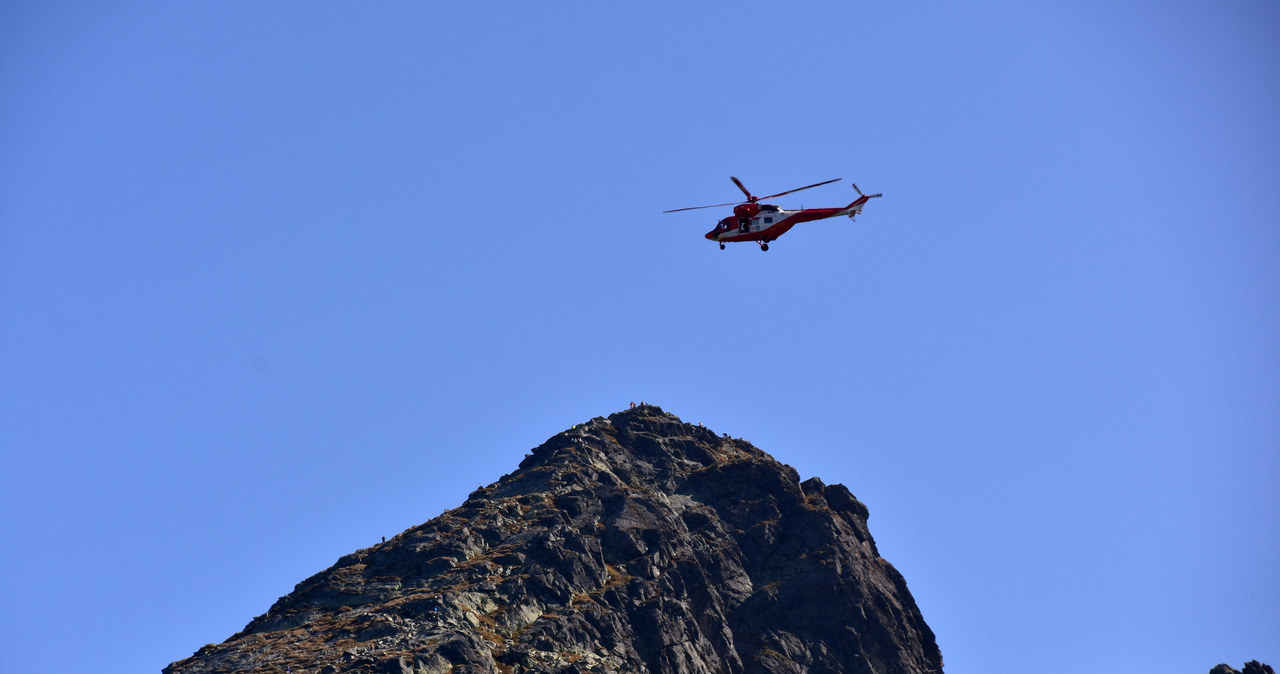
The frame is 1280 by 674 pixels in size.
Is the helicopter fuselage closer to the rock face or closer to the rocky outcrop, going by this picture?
the rock face

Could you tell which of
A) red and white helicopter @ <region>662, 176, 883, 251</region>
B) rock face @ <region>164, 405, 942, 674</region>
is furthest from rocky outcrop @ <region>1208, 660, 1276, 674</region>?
red and white helicopter @ <region>662, 176, 883, 251</region>

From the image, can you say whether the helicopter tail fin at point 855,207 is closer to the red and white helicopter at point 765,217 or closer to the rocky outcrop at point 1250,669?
the red and white helicopter at point 765,217

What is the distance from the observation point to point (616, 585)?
12850 cm

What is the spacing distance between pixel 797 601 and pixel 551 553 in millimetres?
23313

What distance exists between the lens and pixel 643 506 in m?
140

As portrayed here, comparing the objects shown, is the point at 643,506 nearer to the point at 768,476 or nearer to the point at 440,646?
the point at 768,476

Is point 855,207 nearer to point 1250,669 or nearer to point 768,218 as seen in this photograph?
point 768,218

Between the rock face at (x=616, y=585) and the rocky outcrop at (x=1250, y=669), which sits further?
the rocky outcrop at (x=1250, y=669)

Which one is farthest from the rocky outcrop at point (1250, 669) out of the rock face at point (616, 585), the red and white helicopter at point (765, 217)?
the red and white helicopter at point (765, 217)

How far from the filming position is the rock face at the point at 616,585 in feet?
385

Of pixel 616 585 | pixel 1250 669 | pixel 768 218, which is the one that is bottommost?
pixel 1250 669

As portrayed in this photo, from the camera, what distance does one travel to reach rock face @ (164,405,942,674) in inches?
4626

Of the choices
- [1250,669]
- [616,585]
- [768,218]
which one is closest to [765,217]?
[768,218]

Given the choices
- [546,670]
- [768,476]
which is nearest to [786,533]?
[768,476]
